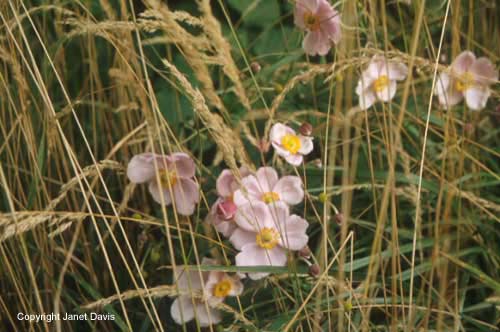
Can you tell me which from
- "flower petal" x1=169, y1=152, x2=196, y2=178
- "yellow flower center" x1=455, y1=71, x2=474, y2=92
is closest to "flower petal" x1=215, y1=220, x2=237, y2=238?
"flower petal" x1=169, y1=152, x2=196, y2=178

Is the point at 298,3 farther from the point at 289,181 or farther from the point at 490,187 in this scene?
the point at 490,187

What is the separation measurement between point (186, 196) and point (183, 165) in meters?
0.06

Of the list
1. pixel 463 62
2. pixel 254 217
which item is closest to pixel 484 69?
pixel 463 62

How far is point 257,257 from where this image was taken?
137cm

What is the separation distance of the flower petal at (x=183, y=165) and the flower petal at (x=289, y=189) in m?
0.15

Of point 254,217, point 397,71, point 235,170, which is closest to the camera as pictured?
point 235,170

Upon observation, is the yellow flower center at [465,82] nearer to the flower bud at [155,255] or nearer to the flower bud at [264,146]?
the flower bud at [264,146]

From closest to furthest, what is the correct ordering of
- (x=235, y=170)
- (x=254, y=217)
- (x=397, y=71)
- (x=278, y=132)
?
1. (x=235, y=170)
2. (x=254, y=217)
3. (x=278, y=132)
4. (x=397, y=71)

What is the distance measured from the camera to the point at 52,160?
179cm

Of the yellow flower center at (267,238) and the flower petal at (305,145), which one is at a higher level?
the flower petal at (305,145)

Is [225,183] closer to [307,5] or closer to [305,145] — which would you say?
[305,145]

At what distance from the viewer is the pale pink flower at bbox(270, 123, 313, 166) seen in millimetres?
1453

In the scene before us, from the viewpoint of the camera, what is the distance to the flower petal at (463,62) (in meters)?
1.69

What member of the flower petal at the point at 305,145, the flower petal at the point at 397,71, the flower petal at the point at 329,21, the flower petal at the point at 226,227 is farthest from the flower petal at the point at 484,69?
the flower petal at the point at 226,227
